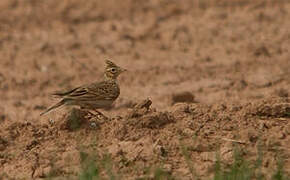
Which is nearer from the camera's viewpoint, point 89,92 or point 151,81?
point 89,92

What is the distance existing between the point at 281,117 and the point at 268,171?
1.22m

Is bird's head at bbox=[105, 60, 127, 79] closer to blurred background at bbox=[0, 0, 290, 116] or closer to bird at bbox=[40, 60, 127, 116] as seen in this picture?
bird at bbox=[40, 60, 127, 116]

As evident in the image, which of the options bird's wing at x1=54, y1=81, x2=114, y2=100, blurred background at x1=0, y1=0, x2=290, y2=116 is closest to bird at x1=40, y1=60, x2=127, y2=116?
bird's wing at x1=54, y1=81, x2=114, y2=100

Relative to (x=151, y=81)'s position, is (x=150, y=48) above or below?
above

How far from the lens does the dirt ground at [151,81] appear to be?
284 inches

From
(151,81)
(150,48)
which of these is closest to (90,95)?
(151,81)

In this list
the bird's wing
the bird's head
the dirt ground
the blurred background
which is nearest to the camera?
the dirt ground

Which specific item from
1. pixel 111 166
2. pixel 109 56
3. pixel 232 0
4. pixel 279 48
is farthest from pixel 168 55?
pixel 111 166

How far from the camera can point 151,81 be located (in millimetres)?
12312

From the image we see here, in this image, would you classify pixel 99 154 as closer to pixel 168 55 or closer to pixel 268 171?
pixel 268 171

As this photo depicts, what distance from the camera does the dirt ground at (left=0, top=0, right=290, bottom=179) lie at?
722 centimetres

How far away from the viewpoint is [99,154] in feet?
23.5

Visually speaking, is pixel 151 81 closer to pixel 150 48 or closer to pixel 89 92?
pixel 150 48

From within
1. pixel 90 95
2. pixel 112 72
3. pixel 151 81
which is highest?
pixel 151 81
